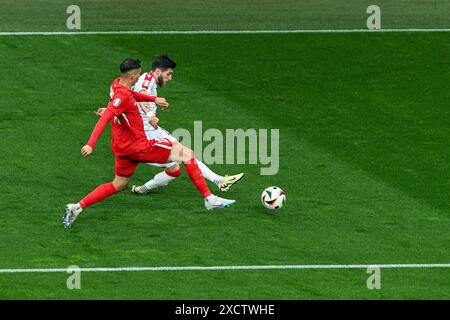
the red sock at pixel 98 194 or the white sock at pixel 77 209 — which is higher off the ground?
the red sock at pixel 98 194

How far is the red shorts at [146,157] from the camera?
1933cm

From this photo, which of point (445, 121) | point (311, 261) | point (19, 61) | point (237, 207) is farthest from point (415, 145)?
point (19, 61)

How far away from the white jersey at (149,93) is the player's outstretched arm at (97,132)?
4.66 ft

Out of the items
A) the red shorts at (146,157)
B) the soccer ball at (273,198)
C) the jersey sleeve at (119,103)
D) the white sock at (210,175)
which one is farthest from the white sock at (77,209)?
the soccer ball at (273,198)

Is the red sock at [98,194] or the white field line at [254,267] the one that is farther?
the red sock at [98,194]

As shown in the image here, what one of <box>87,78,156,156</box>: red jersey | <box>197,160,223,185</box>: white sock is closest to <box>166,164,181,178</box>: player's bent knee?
<box>197,160,223,185</box>: white sock

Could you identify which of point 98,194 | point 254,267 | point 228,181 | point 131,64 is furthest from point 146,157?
point 254,267

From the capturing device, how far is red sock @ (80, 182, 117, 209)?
18916 mm

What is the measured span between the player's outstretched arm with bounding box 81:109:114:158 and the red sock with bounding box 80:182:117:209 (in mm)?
907

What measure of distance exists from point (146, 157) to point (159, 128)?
3.07 ft

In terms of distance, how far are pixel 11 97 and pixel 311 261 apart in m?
8.70

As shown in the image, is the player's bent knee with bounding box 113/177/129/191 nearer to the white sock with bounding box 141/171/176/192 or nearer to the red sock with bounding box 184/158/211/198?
the red sock with bounding box 184/158/211/198

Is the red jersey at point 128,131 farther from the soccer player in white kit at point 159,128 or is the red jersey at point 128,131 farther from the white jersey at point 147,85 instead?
the white jersey at point 147,85
